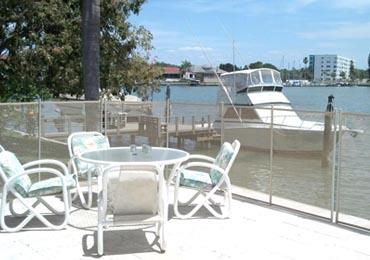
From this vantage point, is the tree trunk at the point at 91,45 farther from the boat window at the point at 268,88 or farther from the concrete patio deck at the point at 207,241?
the boat window at the point at 268,88

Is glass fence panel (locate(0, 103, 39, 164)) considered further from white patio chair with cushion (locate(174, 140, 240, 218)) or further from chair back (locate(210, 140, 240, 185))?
chair back (locate(210, 140, 240, 185))

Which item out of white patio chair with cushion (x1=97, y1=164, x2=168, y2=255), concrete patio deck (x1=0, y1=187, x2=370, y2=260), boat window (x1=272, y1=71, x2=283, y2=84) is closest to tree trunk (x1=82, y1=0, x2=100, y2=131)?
concrete patio deck (x1=0, y1=187, x2=370, y2=260)

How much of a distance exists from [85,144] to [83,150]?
120 millimetres

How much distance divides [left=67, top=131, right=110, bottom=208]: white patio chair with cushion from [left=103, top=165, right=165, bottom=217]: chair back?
64.6 inches

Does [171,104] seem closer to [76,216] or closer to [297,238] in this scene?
[76,216]

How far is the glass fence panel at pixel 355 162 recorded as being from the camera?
5.82 meters

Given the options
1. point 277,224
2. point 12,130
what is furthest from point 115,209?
point 12,130

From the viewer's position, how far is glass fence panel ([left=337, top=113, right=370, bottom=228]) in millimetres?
5824

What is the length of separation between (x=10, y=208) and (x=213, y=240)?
263 centimetres

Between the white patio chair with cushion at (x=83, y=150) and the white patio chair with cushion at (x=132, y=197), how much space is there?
1614 millimetres

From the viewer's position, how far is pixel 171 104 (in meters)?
9.20

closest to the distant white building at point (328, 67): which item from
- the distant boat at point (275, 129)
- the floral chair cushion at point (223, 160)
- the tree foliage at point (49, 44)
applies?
the tree foliage at point (49, 44)

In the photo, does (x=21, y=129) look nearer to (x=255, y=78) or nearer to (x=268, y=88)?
(x=255, y=78)

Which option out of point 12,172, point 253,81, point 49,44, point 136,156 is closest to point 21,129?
point 12,172
